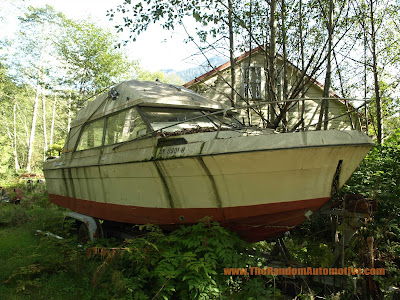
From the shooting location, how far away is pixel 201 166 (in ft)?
11.4

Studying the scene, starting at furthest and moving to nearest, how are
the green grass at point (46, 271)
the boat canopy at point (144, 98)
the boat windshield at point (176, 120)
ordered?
the boat canopy at point (144, 98), the boat windshield at point (176, 120), the green grass at point (46, 271)

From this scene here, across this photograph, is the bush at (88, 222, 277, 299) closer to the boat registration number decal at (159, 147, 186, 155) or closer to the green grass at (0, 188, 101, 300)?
the green grass at (0, 188, 101, 300)

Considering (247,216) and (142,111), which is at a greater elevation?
(142,111)

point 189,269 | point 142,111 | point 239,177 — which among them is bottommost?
point 189,269

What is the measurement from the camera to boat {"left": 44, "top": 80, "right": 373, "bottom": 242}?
10.2ft

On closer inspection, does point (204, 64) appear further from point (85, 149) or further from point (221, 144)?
point (221, 144)

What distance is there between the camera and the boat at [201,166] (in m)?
3.12

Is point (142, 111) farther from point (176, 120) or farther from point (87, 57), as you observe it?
point (87, 57)

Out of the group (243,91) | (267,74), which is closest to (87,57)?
(243,91)

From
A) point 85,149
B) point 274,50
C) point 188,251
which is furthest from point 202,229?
point 274,50

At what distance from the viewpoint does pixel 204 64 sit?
7305mm

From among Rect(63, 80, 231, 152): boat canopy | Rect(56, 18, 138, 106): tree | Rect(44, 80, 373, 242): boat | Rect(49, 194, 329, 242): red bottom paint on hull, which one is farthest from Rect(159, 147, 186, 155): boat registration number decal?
Rect(56, 18, 138, 106): tree

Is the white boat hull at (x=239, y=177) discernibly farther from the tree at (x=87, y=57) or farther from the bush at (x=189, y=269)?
the tree at (x=87, y=57)

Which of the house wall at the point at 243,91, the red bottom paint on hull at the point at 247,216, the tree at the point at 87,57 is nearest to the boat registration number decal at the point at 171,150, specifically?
the red bottom paint on hull at the point at 247,216
